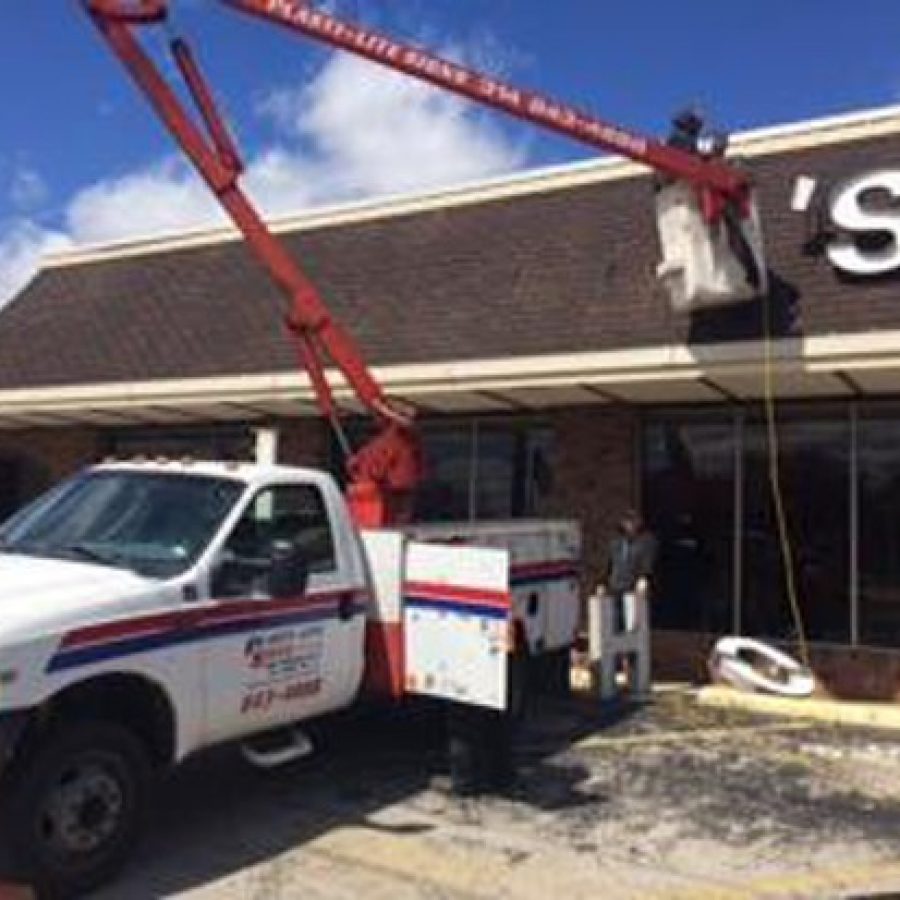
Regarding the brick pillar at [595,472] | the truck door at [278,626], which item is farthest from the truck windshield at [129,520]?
the brick pillar at [595,472]

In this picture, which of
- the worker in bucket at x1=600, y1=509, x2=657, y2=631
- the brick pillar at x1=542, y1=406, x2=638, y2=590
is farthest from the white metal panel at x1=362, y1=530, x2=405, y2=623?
the brick pillar at x1=542, y1=406, x2=638, y2=590

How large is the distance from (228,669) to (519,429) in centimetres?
899

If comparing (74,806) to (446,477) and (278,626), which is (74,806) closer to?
(278,626)

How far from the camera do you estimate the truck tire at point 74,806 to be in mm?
7738

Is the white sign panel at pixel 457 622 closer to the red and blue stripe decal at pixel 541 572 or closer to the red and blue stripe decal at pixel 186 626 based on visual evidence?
the red and blue stripe decal at pixel 186 626

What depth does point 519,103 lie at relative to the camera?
44.4 feet

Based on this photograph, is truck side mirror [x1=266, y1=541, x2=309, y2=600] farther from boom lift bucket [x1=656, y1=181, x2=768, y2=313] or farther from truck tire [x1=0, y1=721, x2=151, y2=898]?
boom lift bucket [x1=656, y1=181, x2=768, y2=313]

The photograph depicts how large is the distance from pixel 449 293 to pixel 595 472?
8.93 ft

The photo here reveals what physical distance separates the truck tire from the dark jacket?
762 cm

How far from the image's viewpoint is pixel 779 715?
1338 cm

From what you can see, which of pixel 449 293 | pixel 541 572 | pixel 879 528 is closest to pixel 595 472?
pixel 449 293

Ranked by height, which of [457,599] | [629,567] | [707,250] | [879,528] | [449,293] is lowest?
[457,599]

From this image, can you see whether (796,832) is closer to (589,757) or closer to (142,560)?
(589,757)

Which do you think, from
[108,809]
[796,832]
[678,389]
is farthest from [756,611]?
[108,809]
